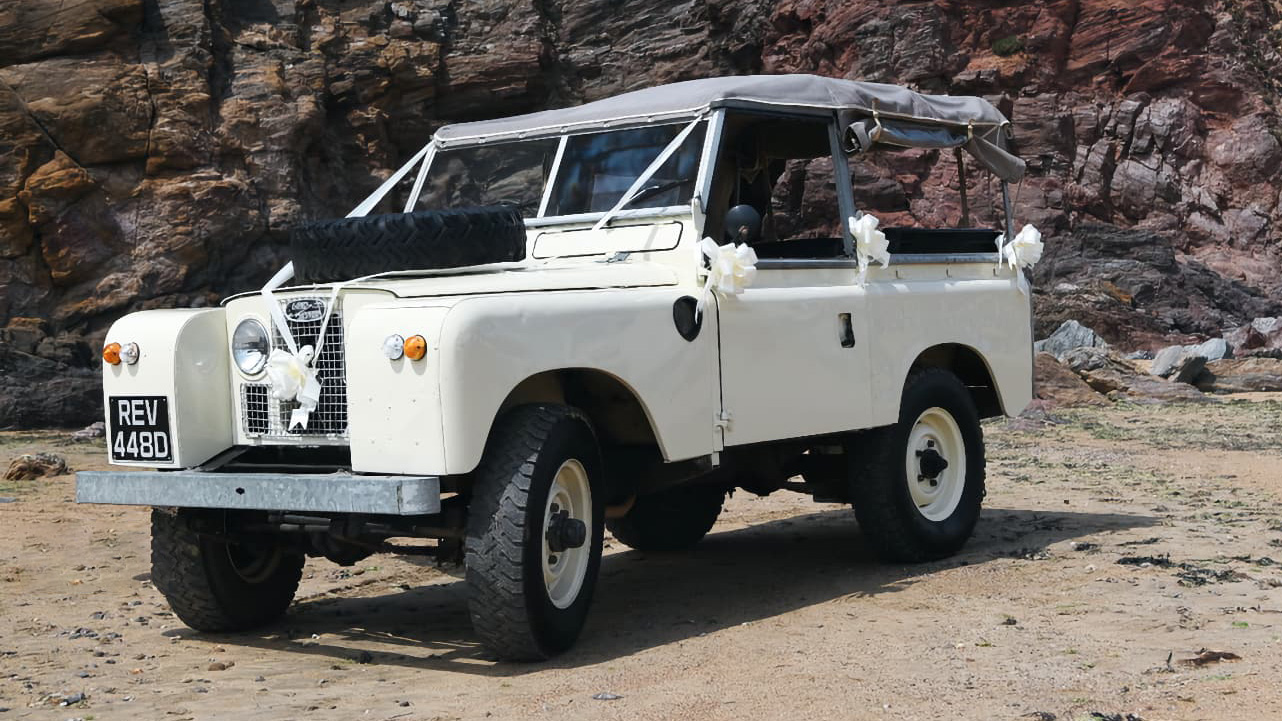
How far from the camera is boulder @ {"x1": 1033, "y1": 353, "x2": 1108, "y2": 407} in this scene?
18203 millimetres

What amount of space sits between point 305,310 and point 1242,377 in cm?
1882

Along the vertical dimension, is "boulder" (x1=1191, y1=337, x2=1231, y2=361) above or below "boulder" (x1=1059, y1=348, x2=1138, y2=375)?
below

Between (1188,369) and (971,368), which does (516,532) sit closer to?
(971,368)

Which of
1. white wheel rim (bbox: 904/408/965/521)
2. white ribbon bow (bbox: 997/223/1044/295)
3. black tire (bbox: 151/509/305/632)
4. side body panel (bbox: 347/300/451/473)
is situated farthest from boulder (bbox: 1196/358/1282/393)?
side body panel (bbox: 347/300/451/473)

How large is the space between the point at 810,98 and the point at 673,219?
4.01ft

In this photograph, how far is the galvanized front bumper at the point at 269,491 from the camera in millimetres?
5152

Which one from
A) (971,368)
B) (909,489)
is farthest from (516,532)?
(971,368)

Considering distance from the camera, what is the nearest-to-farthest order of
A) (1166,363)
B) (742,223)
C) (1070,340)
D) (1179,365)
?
(742,223) < (1179,365) < (1166,363) < (1070,340)

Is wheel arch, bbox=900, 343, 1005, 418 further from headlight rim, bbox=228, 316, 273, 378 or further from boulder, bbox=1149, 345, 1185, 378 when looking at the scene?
boulder, bbox=1149, 345, 1185, 378

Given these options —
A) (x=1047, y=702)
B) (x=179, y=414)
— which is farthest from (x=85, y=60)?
(x=1047, y=702)

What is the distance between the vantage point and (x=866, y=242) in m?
7.45

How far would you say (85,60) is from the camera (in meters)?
29.8

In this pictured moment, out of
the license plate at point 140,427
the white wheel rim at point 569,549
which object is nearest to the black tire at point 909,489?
the white wheel rim at point 569,549

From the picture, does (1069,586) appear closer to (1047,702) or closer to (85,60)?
(1047,702)
